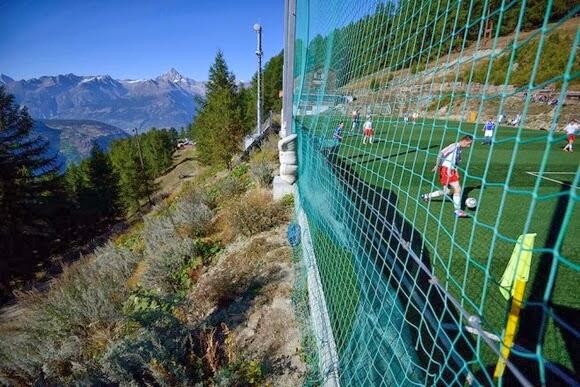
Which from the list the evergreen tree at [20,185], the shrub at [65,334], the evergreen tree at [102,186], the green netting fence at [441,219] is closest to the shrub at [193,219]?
the shrub at [65,334]

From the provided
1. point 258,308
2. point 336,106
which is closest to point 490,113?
point 336,106

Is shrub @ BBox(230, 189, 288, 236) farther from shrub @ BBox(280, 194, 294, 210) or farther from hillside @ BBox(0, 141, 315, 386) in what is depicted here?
shrub @ BBox(280, 194, 294, 210)

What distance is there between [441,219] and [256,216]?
3480mm

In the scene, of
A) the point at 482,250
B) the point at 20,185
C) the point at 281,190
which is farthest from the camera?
the point at 20,185

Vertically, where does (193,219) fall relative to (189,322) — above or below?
below

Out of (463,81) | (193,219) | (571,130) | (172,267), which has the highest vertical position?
(463,81)

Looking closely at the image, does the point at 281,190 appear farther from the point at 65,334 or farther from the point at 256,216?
the point at 65,334

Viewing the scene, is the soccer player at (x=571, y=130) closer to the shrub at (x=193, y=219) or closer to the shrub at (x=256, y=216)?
the shrub at (x=256, y=216)

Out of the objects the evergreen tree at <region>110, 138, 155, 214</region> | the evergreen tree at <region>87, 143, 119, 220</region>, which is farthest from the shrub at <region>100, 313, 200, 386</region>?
the evergreen tree at <region>87, 143, 119, 220</region>

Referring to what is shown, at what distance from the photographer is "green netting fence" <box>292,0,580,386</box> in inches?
51.9

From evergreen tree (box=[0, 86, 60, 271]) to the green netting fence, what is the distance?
23783 millimetres

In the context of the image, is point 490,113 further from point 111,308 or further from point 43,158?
point 43,158

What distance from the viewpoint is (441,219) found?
4.36 m

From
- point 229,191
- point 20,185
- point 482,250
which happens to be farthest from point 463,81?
point 20,185
